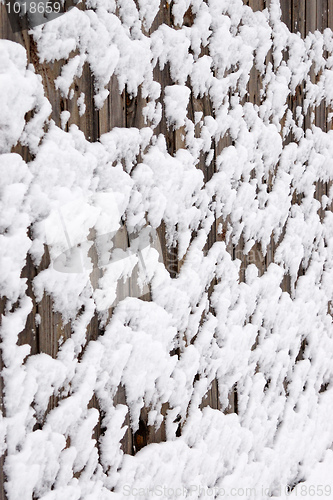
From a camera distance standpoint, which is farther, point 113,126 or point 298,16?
point 298,16

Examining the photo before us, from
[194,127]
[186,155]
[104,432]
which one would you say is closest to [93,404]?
[104,432]

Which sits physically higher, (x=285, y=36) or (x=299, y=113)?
(x=285, y=36)

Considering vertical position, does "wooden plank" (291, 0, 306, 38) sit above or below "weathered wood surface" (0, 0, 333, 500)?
above

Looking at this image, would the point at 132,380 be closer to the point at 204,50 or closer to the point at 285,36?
the point at 204,50

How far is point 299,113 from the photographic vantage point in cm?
194

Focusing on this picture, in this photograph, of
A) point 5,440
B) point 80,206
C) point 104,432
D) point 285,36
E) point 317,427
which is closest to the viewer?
point 5,440

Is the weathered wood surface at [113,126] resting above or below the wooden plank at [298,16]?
below

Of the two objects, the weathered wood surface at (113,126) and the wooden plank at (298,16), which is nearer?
the weathered wood surface at (113,126)

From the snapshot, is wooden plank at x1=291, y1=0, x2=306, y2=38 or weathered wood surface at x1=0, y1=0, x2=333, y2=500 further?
wooden plank at x1=291, y1=0, x2=306, y2=38

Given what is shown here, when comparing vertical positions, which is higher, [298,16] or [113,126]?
[298,16]

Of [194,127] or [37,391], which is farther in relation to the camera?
[194,127]

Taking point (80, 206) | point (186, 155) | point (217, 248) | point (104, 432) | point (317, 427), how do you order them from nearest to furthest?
point (80, 206)
point (104, 432)
point (186, 155)
point (217, 248)
point (317, 427)

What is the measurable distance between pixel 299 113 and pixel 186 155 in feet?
2.53

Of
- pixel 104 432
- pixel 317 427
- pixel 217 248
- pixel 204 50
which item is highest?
pixel 204 50
